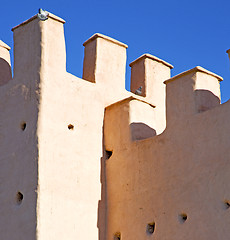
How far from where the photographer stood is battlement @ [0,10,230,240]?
11023mm

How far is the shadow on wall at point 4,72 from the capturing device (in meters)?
13.7

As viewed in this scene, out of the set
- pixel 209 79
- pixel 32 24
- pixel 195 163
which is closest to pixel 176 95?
pixel 209 79

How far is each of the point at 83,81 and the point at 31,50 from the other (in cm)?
118

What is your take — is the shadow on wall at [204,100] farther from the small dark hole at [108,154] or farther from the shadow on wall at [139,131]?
the small dark hole at [108,154]

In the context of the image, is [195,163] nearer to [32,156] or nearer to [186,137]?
[186,137]

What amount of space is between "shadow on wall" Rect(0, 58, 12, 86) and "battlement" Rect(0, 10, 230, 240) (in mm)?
1022

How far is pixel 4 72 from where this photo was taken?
13828 millimetres

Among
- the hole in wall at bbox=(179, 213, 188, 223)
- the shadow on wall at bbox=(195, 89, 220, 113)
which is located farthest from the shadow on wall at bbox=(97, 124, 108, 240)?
the shadow on wall at bbox=(195, 89, 220, 113)

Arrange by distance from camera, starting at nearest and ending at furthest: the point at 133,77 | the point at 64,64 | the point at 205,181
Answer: the point at 205,181 < the point at 64,64 < the point at 133,77

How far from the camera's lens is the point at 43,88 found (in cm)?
1191

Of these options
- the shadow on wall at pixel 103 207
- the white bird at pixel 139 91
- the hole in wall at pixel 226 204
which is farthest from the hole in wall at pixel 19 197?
the hole in wall at pixel 226 204

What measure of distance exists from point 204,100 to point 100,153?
2339mm

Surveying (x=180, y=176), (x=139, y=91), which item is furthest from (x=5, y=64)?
(x=180, y=176)

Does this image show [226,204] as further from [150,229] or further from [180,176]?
[150,229]
